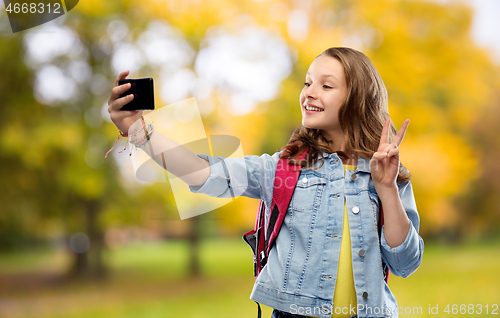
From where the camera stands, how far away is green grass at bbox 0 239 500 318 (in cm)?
500

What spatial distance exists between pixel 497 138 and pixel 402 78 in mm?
4505

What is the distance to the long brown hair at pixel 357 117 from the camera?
1090mm

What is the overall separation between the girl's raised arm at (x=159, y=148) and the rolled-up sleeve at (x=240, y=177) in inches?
1.0

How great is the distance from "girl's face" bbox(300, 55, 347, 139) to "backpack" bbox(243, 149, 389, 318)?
0.33 feet

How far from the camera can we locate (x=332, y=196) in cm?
105

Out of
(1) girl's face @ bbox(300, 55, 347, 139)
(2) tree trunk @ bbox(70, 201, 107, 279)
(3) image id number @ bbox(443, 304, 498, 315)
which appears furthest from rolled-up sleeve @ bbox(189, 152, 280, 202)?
(2) tree trunk @ bbox(70, 201, 107, 279)

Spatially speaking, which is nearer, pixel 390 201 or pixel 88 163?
pixel 390 201

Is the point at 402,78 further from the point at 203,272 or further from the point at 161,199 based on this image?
the point at 203,272

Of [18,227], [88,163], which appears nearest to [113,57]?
[88,163]

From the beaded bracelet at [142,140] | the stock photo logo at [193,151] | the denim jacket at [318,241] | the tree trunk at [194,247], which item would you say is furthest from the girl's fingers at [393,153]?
the tree trunk at [194,247]

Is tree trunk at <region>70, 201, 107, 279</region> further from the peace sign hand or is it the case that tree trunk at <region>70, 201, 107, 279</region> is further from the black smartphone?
the peace sign hand

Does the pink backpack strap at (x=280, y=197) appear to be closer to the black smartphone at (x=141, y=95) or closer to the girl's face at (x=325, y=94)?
the girl's face at (x=325, y=94)

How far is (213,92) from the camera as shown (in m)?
4.66

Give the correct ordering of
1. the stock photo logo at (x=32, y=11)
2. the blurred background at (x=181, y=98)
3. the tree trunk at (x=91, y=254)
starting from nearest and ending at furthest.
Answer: the stock photo logo at (x=32, y=11) < the blurred background at (x=181, y=98) < the tree trunk at (x=91, y=254)
